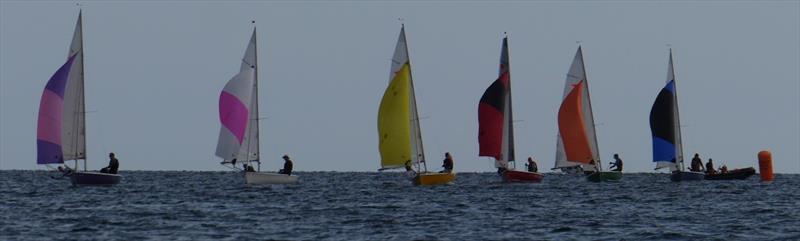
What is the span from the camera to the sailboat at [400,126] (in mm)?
63406

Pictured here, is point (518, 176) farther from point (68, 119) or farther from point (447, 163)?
point (68, 119)

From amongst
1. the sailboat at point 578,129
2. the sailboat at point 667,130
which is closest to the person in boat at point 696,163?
the sailboat at point 667,130

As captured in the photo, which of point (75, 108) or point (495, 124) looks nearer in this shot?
point (75, 108)

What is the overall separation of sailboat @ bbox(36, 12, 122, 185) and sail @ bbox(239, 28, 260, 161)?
5537 mm

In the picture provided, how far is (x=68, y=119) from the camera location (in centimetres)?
6188

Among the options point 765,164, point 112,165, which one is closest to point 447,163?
point 112,165

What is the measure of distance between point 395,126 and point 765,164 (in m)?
28.3

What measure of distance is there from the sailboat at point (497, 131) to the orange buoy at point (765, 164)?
1786 centimetres

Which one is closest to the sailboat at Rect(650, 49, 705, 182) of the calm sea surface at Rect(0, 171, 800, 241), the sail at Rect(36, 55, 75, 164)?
the calm sea surface at Rect(0, 171, 800, 241)

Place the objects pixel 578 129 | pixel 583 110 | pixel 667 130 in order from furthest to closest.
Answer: pixel 667 130 → pixel 583 110 → pixel 578 129

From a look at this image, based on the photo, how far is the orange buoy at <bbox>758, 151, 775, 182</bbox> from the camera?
8325cm

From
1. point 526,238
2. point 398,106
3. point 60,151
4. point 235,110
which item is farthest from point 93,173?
point 526,238

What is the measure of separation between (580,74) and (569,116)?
3314 mm

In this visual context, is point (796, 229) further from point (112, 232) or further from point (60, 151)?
point (60, 151)
